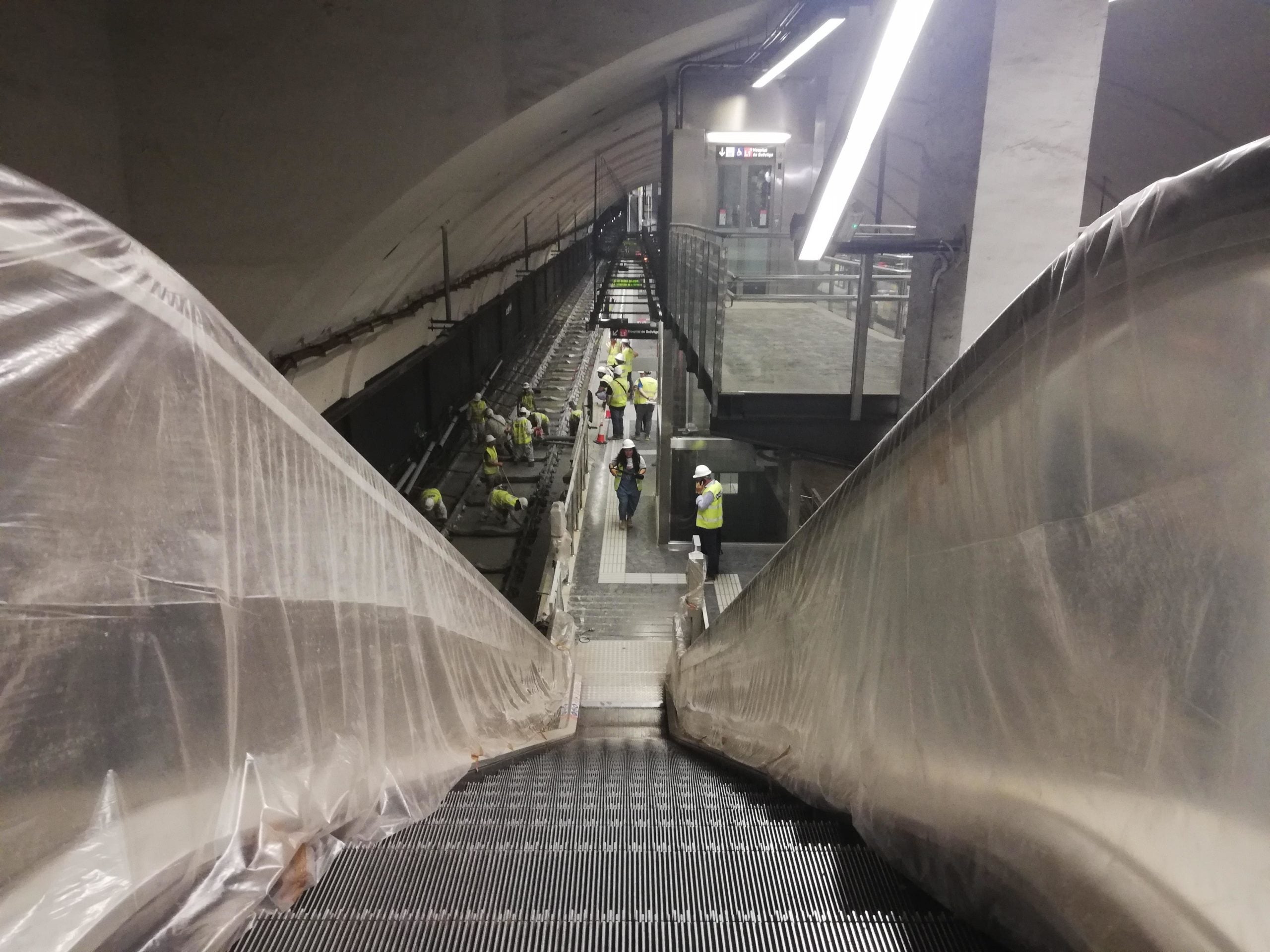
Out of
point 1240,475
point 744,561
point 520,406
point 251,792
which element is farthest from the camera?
point 520,406

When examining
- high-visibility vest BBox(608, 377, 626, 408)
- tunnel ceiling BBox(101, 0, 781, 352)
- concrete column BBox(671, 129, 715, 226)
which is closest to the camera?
tunnel ceiling BBox(101, 0, 781, 352)

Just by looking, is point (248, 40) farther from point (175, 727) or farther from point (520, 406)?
point (520, 406)

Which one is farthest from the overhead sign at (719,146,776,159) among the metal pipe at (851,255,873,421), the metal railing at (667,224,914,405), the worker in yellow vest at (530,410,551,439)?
the metal pipe at (851,255,873,421)

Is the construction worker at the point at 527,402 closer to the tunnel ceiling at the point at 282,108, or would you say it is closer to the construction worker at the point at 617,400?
→ the construction worker at the point at 617,400

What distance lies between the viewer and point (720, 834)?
2.07m

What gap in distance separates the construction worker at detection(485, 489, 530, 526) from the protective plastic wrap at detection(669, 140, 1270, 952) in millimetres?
8381

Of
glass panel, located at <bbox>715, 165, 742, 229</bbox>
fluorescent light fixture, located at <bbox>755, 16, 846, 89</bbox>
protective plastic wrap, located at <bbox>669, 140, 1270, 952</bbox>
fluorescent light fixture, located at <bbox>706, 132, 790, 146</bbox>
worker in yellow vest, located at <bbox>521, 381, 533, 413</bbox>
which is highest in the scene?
fluorescent light fixture, located at <bbox>706, 132, 790, 146</bbox>

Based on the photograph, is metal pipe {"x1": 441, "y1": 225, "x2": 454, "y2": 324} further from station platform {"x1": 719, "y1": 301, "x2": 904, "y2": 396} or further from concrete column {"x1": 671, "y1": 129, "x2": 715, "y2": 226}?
concrete column {"x1": 671, "y1": 129, "x2": 715, "y2": 226}

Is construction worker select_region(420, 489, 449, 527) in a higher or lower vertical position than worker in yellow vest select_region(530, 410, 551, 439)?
lower

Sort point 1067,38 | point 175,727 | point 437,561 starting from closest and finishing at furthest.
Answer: point 175,727
point 437,561
point 1067,38

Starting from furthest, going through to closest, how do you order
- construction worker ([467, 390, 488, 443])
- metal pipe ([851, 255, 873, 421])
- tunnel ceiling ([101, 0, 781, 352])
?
1. construction worker ([467, 390, 488, 443])
2. metal pipe ([851, 255, 873, 421])
3. tunnel ceiling ([101, 0, 781, 352])

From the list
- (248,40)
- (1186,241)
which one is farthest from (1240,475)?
(248,40)

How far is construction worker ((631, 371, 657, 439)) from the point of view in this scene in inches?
593

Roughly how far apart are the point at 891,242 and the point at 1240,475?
414 centimetres
